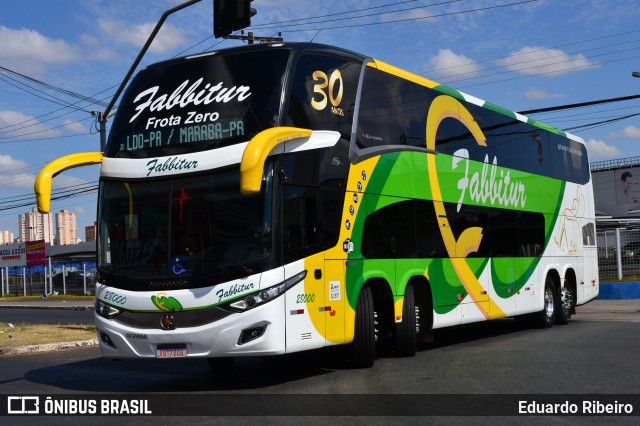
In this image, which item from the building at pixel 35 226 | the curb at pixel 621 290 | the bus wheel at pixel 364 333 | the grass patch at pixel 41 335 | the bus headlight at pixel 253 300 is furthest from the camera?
the building at pixel 35 226

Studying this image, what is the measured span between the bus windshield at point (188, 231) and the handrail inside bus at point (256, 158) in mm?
579

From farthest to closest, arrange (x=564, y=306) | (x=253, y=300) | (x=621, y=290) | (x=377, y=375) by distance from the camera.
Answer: (x=621, y=290), (x=564, y=306), (x=377, y=375), (x=253, y=300)

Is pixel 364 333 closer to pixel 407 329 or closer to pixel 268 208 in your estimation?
pixel 407 329

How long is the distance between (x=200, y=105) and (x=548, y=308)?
11173 mm

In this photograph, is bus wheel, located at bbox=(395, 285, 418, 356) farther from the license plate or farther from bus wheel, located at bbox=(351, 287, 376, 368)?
the license plate

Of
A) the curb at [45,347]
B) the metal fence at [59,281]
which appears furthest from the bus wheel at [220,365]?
the metal fence at [59,281]

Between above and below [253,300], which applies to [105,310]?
below

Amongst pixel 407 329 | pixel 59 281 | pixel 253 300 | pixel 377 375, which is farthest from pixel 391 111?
pixel 59 281

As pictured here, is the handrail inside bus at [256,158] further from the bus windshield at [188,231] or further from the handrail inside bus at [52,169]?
the handrail inside bus at [52,169]

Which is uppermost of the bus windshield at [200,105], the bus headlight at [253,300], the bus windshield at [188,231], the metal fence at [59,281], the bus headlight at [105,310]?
the bus windshield at [200,105]

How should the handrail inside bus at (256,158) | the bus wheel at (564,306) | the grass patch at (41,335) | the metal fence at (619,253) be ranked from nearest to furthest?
the handrail inside bus at (256,158), the grass patch at (41,335), the bus wheel at (564,306), the metal fence at (619,253)

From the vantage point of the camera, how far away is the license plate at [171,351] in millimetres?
9859

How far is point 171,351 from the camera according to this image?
9930 millimetres

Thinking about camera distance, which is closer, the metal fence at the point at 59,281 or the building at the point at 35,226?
the metal fence at the point at 59,281
